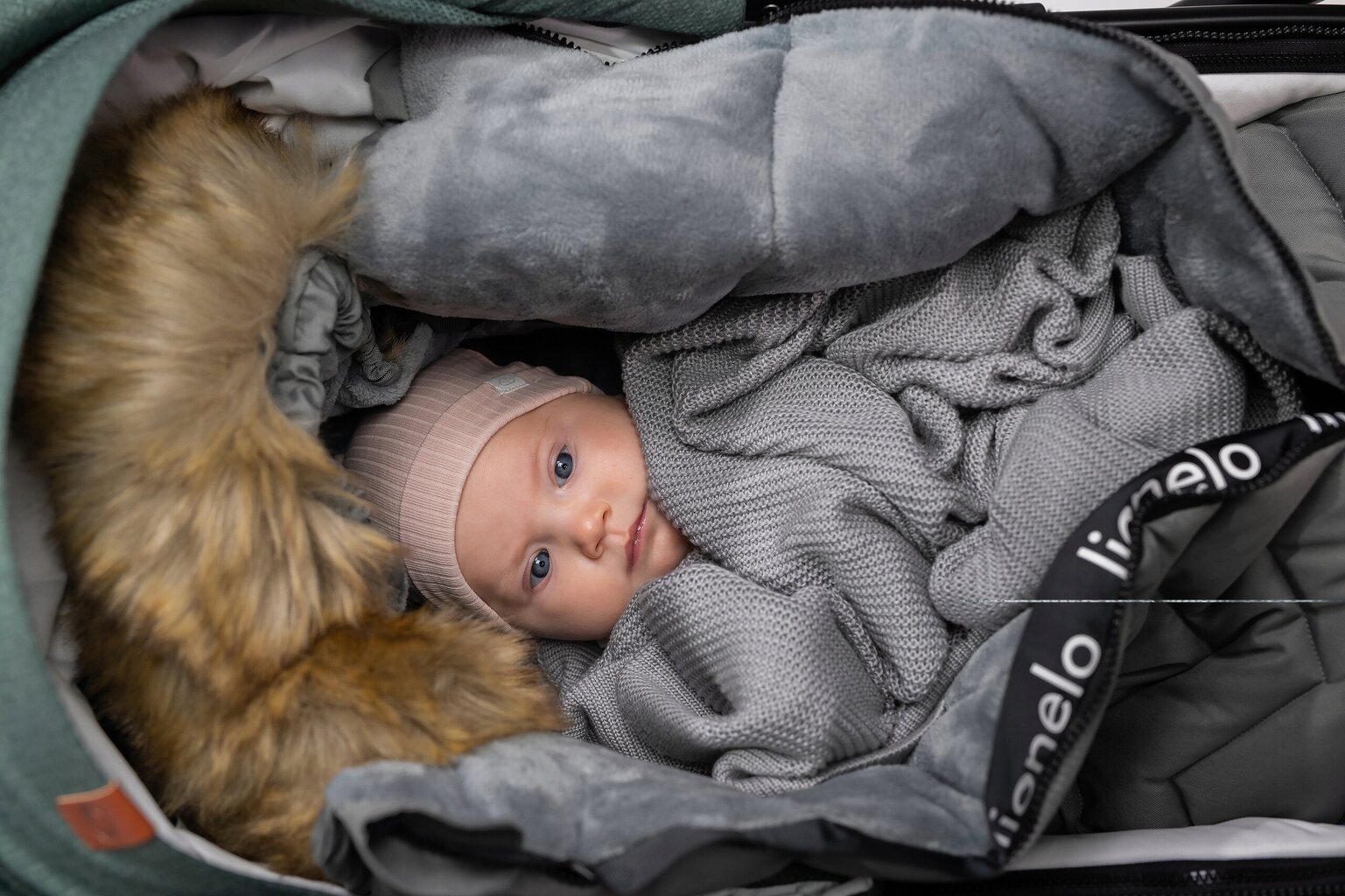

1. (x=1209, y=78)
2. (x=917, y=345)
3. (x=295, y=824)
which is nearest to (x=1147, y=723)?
(x=917, y=345)

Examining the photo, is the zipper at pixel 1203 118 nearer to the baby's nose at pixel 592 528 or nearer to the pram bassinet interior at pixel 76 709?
the pram bassinet interior at pixel 76 709

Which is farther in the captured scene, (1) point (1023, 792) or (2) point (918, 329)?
(2) point (918, 329)

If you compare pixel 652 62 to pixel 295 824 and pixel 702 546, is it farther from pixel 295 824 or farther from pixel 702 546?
pixel 295 824

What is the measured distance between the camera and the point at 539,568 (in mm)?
1131

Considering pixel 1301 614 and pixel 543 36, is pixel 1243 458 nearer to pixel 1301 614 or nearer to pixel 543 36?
pixel 1301 614

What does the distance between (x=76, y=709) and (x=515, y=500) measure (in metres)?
0.45

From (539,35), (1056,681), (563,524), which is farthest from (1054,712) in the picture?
(539,35)

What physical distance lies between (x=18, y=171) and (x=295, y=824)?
529 mm

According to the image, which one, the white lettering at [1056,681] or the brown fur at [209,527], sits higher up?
the brown fur at [209,527]

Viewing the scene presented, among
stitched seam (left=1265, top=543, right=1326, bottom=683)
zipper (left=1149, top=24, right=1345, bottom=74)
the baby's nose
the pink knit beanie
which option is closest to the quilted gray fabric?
stitched seam (left=1265, top=543, right=1326, bottom=683)

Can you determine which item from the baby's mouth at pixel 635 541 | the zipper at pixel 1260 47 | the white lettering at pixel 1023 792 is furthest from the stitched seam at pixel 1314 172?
the baby's mouth at pixel 635 541

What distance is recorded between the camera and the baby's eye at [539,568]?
3.67 ft

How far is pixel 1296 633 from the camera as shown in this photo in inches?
35.8

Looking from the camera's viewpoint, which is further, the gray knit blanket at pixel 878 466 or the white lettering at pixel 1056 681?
the gray knit blanket at pixel 878 466
